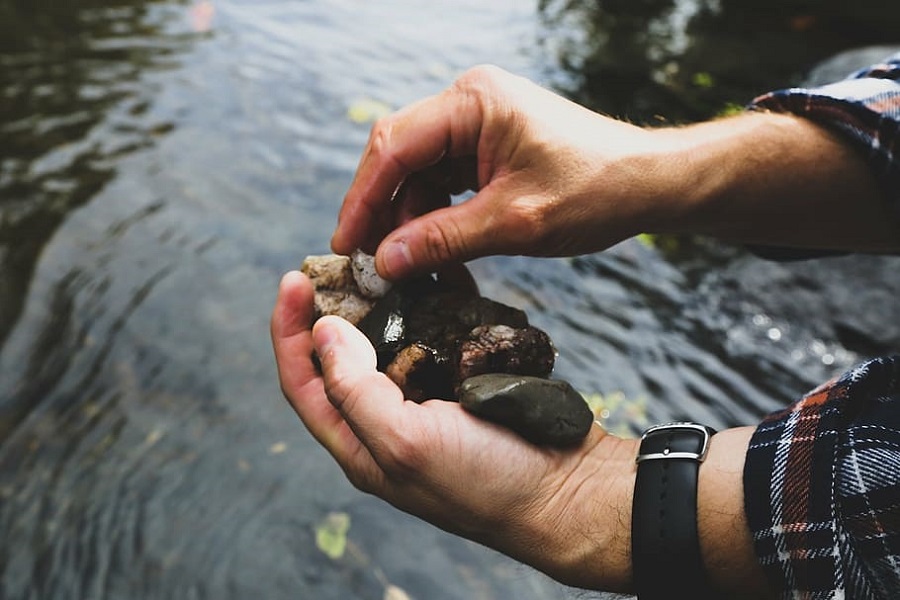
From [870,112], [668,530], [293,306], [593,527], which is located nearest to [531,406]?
[593,527]

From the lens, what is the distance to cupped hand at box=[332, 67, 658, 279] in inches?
92.3

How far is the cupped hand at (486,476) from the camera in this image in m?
2.04

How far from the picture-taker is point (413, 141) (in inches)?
96.0

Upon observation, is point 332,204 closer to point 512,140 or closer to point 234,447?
point 234,447

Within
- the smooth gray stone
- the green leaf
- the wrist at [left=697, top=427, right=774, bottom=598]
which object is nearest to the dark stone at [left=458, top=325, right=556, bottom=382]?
the smooth gray stone

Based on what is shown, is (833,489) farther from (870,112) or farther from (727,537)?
(870,112)

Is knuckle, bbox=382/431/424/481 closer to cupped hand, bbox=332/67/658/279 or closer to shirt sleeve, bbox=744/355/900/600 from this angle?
cupped hand, bbox=332/67/658/279

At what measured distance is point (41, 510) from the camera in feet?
11.7

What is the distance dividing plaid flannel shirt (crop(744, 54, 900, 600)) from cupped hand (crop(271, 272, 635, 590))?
39 cm

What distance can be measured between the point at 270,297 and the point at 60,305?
1.26 m

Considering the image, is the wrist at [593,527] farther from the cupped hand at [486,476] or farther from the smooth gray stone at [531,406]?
the smooth gray stone at [531,406]

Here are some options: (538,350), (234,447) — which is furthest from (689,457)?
(234,447)

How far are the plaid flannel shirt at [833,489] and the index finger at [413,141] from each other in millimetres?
1285

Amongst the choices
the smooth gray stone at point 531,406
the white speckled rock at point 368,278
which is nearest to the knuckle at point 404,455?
the smooth gray stone at point 531,406
